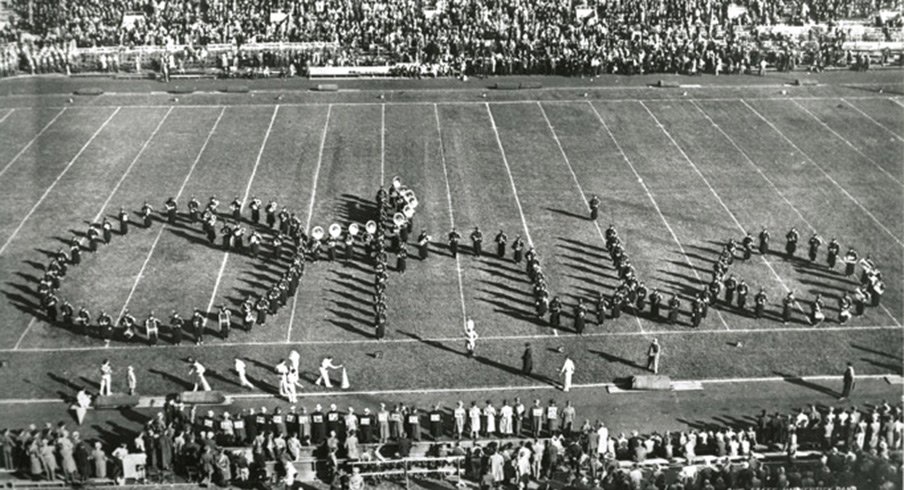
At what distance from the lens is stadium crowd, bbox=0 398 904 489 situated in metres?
29.3

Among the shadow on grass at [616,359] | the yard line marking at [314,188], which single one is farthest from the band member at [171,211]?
the shadow on grass at [616,359]

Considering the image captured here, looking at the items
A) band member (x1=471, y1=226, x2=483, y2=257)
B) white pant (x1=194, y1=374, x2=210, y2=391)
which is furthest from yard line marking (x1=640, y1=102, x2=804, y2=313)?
white pant (x1=194, y1=374, x2=210, y2=391)

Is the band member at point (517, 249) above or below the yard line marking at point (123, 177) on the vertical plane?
below

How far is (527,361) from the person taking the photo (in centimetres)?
3612

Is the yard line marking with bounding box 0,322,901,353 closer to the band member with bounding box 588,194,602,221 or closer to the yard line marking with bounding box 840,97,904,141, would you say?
the band member with bounding box 588,194,602,221

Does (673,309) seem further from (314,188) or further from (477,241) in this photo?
(314,188)

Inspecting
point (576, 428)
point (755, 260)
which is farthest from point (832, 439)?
point (755, 260)

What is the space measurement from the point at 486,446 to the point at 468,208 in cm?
1865

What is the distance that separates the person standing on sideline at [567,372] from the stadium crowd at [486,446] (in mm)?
1765

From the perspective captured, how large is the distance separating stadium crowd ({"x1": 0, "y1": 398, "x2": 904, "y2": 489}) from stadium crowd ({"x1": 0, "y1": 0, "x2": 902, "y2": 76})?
36.2m

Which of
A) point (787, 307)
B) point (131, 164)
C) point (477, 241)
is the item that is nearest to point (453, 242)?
point (477, 241)

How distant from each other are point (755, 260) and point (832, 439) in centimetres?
1310

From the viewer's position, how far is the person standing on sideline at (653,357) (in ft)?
119

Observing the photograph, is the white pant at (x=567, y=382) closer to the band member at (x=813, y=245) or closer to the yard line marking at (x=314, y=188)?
the yard line marking at (x=314, y=188)
